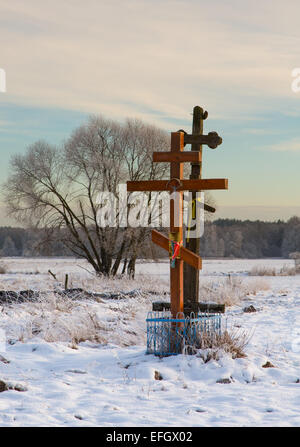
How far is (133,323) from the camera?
11.3 meters

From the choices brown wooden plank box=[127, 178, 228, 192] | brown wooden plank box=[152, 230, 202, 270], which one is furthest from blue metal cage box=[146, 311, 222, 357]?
brown wooden plank box=[127, 178, 228, 192]

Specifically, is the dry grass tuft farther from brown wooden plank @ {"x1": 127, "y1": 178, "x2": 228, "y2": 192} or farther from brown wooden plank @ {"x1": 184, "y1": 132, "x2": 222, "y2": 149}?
brown wooden plank @ {"x1": 184, "y1": 132, "x2": 222, "y2": 149}

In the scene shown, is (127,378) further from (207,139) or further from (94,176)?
(94,176)

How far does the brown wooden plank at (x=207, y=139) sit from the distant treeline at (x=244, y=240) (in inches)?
2397

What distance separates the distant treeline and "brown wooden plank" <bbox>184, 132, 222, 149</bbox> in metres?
60.9

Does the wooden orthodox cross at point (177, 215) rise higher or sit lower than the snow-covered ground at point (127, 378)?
higher

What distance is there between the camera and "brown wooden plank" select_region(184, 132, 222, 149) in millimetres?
9617

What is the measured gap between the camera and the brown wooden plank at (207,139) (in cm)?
962

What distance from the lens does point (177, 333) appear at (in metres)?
8.25

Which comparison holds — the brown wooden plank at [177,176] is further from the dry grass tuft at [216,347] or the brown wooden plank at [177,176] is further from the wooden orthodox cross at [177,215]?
the dry grass tuft at [216,347]

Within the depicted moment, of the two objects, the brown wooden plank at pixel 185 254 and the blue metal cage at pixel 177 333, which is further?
the brown wooden plank at pixel 185 254

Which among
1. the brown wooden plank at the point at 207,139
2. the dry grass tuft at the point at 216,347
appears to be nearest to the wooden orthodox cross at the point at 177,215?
the dry grass tuft at the point at 216,347
